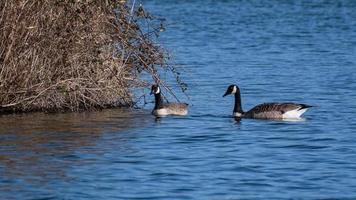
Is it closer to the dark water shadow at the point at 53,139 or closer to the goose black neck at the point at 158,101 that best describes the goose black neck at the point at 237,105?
the goose black neck at the point at 158,101

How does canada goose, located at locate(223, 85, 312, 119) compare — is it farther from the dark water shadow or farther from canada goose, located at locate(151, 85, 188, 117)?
the dark water shadow

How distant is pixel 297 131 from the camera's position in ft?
65.4

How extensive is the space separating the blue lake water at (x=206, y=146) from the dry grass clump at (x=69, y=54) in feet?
1.31

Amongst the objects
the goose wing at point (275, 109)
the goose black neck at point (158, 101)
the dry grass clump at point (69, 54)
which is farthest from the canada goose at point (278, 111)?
the dry grass clump at point (69, 54)

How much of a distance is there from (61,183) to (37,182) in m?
0.30

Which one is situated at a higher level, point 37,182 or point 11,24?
point 11,24

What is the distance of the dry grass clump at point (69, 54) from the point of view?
19375 mm

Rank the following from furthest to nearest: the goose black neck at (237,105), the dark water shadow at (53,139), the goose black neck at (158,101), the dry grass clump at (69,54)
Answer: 1. the goose black neck at (237,105)
2. the goose black neck at (158,101)
3. the dry grass clump at (69,54)
4. the dark water shadow at (53,139)

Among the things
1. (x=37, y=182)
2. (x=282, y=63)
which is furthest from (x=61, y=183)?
(x=282, y=63)

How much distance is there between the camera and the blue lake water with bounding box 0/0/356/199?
14672 millimetres

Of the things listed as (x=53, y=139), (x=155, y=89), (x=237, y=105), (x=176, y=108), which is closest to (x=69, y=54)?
(x=155, y=89)

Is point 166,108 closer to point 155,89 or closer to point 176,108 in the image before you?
point 176,108

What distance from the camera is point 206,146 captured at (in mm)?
18250

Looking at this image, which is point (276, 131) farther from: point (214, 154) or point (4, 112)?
point (4, 112)
